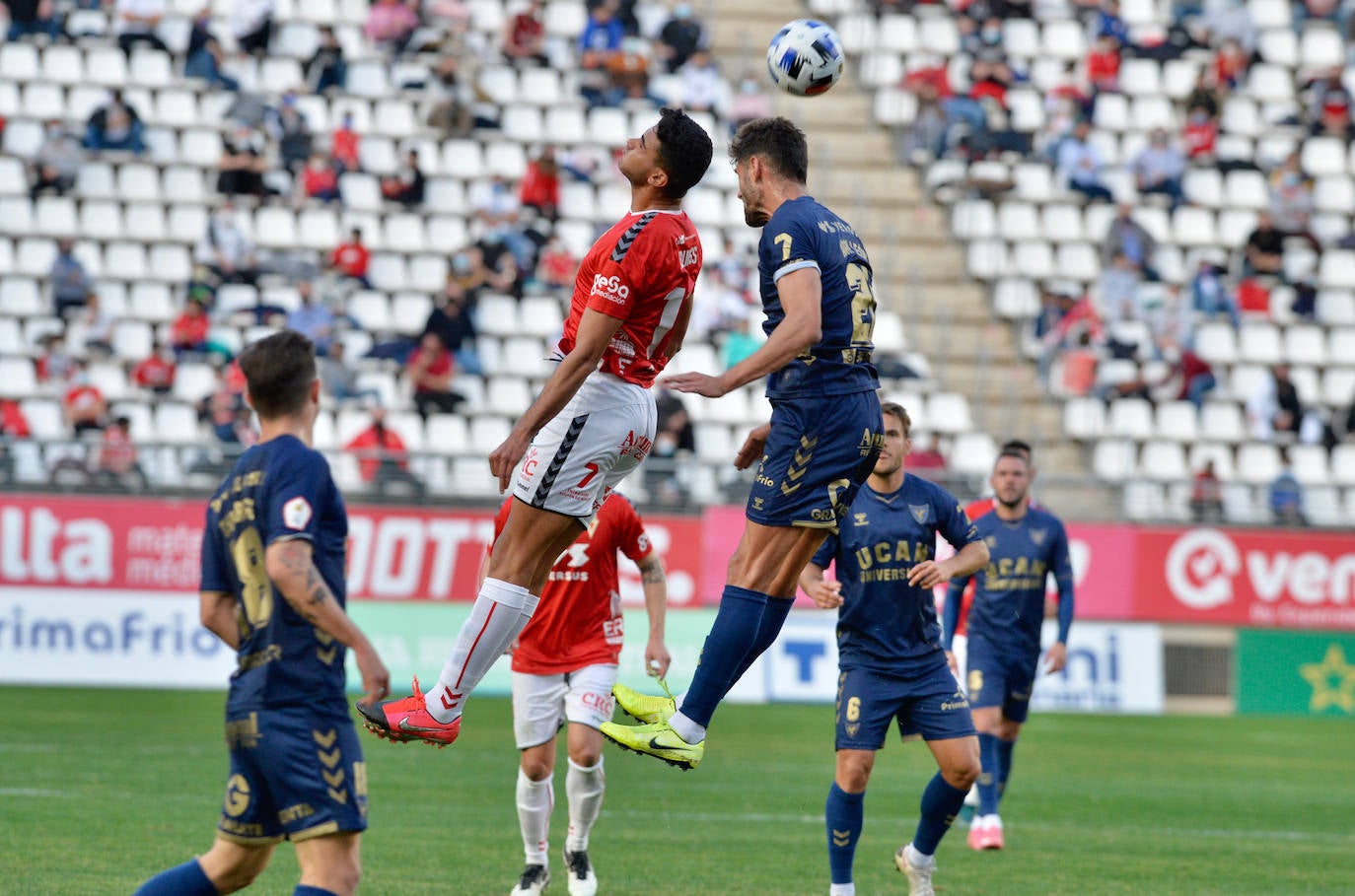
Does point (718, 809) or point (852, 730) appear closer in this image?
point (852, 730)

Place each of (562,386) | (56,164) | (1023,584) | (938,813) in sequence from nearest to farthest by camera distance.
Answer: (562,386)
(938,813)
(1023,584)
(56,164)

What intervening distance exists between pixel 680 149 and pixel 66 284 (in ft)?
52.0

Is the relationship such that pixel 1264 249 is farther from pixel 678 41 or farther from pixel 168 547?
pixel 168 547

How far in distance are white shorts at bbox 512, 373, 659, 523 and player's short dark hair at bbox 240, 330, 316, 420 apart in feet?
6.32

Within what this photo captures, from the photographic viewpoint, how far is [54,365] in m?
20.6

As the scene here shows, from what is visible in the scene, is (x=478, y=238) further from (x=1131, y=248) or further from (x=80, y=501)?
(x=1131, y=248)

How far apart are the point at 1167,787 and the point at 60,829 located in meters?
8.64

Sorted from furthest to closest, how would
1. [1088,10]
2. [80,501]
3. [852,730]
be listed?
[1088,10] < [80,501] < [852,730]

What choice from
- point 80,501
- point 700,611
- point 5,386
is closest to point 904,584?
point 700,611

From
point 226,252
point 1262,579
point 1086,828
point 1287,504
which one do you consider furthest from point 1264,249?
point 1086,828

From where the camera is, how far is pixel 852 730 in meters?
9.05

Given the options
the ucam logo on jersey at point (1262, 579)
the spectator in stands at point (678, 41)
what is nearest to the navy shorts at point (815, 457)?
the ucam logo on jersey at point (1262, 579)

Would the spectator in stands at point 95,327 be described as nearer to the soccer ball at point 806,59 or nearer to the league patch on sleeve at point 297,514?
the soccer ball at point 806,59

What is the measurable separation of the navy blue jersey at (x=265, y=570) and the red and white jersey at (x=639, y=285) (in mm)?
1993
